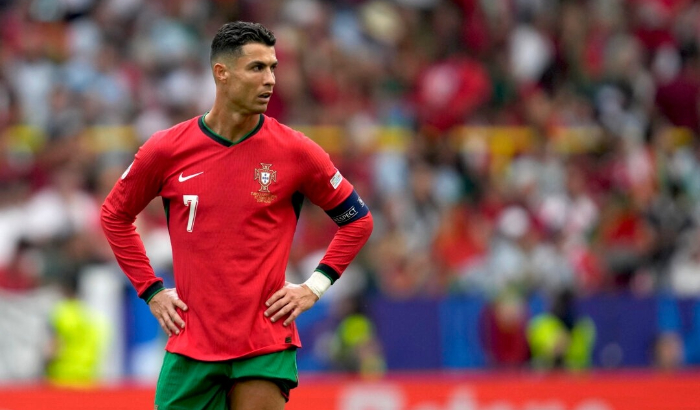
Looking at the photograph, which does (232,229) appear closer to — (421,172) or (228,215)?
(228,215)

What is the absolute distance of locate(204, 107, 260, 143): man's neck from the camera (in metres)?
5.69

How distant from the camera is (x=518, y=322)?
12.4 meters

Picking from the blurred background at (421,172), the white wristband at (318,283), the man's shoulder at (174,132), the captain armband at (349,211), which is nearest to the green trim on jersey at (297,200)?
the captain armband at (349,211)

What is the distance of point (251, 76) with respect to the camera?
5605 mm

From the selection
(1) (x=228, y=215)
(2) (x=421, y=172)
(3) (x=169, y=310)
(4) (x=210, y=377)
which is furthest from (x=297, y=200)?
(2) (x=421, y=172)

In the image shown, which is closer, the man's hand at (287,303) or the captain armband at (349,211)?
the man's hand at (287,303)

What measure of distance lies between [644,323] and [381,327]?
2752mm

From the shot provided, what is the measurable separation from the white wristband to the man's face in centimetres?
84

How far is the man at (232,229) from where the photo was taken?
5.59 metres

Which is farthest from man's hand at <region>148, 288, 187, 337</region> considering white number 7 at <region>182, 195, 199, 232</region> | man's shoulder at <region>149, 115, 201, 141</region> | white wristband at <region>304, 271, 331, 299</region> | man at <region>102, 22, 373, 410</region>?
man's shoulder at <region>149, 115, 201, 141</region>

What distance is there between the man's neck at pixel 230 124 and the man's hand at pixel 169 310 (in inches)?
30.0

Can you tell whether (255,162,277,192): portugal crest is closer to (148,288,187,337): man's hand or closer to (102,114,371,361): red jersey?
(102,114,371,361): red jersey

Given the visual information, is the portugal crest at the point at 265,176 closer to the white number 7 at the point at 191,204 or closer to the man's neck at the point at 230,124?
the man's neck at the point at 230,124

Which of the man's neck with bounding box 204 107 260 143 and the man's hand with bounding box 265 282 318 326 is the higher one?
the man's neck with bounding box 204 107 260 143
